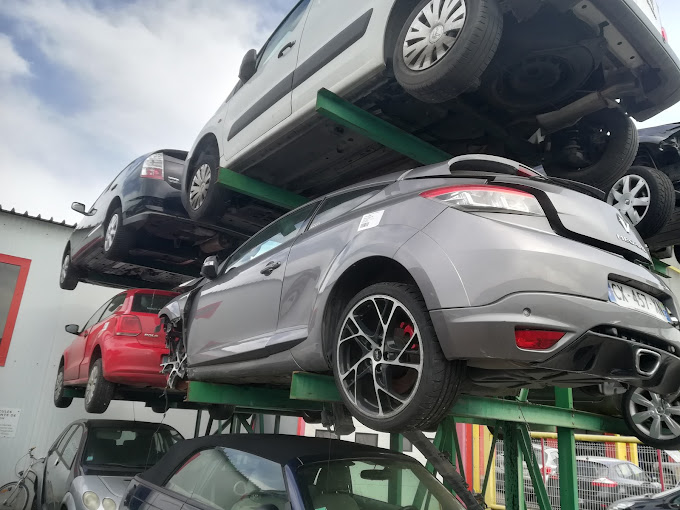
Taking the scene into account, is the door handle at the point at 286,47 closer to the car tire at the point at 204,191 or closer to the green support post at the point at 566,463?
the car tire at the point at 204,191

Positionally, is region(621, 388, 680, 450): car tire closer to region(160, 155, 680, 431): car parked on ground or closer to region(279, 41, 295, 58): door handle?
region(160, 155, 680, 431): car parked on ground

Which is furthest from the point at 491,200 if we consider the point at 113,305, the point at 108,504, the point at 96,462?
the point at 113,305

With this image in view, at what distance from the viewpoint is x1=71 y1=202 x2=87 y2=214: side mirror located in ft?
25.5

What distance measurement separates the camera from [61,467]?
5.87m

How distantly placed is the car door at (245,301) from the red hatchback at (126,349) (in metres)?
1.49

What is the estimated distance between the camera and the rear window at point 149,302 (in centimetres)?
593

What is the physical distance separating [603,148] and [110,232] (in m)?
5.44

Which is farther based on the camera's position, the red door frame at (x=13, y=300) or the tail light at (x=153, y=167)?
the red door frame at (x=13, y=300)

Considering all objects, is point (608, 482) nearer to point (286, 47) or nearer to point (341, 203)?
point (341, 203)

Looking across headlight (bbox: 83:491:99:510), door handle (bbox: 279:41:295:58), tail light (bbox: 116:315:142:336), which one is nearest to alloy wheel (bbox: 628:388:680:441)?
door handle (bbox: 279:41:295:58)

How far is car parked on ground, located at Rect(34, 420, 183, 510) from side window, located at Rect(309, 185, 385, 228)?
330cm

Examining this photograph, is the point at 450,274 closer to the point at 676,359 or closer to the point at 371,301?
the point at 371,301

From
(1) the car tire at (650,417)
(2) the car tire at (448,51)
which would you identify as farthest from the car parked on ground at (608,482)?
(2) the car tire at (448,51)

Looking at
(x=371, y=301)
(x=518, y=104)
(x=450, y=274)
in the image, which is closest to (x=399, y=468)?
(x=371, y=301)
